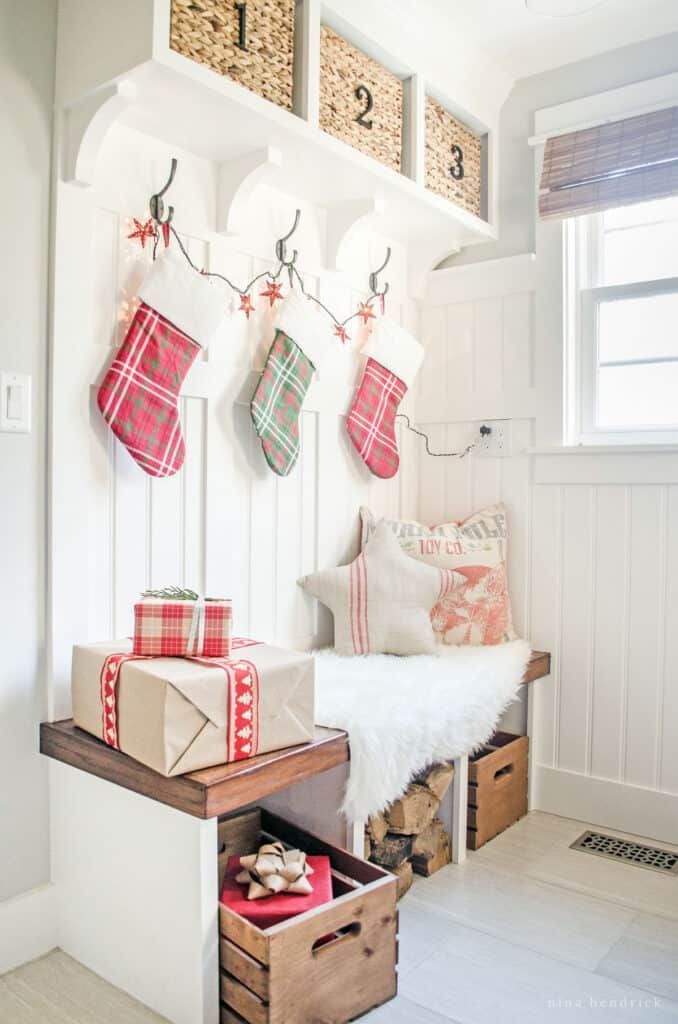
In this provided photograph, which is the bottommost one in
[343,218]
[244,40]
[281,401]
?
[281,401]

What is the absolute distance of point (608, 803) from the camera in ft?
7.88

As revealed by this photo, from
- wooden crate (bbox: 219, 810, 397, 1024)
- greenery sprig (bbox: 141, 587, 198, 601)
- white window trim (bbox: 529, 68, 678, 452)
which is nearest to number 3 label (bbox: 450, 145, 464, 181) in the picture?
white window trim (bbox: 529, 68, 678, 452)

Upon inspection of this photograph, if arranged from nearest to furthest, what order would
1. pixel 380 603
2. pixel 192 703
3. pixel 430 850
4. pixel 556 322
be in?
pixel 192 703 < pixel 430 850 < pixel 380 603 < pixel 556 322

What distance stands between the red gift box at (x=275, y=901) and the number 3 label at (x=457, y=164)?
1.95 metres

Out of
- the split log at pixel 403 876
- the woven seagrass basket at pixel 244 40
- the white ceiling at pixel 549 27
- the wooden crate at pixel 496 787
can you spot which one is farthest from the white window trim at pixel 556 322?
the split log at pixel 403 876

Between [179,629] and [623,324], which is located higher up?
[623,324]

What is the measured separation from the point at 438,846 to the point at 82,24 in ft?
6.64

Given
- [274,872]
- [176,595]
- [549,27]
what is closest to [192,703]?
[176,595]

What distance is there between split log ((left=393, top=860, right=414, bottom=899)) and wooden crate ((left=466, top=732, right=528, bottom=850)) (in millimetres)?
307

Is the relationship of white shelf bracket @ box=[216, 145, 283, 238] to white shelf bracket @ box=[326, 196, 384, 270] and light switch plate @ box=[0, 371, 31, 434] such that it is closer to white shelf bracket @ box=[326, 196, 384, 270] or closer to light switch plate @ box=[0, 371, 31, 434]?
white shelf bracket @ box=[326, 196, 384, 270]

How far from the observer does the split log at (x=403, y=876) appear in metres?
1.93

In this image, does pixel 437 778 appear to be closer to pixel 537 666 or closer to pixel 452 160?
pixel 537 666

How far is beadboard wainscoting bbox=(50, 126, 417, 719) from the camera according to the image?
1739mm

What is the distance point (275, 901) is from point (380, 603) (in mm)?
935
